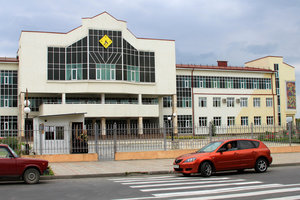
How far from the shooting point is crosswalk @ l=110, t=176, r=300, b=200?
945cm

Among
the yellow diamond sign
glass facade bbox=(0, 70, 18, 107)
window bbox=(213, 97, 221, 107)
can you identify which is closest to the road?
the yellow diamond sign

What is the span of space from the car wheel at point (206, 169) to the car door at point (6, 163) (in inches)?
278

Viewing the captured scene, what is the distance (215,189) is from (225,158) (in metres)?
3.84

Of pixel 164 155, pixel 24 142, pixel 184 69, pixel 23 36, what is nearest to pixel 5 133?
pixel 24 142

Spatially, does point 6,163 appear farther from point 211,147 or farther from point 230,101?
point 230,101

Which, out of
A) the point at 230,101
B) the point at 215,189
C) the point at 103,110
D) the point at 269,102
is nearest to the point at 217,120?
the point at 230,101

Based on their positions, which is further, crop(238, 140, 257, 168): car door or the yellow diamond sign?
the yellow diamond sign

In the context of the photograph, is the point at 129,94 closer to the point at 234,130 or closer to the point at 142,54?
the point at 142,54

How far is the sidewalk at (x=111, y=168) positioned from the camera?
1503 cm

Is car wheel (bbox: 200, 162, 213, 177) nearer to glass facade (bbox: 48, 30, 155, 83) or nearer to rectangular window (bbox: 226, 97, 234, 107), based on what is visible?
glass facade (bbox: 48, 30, 155, 83)

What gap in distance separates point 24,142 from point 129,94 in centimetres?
3298

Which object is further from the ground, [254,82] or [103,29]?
[103,29]

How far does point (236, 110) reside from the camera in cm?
6147

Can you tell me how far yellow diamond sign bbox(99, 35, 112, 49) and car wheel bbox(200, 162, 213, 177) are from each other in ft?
123
